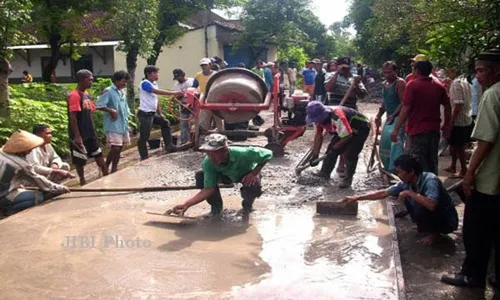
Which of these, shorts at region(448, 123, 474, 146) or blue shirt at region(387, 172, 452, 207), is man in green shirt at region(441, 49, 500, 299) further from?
shorts at region(448, 123, 474, 146)

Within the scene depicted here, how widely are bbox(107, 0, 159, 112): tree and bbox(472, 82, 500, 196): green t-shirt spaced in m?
10.5

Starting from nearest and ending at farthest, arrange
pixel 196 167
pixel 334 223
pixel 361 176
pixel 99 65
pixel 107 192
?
pixel 334 223 < pixel 107 192 < pixel 361 176 < pixel 196 167 < pixel 99 65

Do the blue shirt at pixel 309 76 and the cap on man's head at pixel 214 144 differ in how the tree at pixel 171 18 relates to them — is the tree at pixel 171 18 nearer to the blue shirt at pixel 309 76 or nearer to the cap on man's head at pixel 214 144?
the blue shirt at pixel 309 76

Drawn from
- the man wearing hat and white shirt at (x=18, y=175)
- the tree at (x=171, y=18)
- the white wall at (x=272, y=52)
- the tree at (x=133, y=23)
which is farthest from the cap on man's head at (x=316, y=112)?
the white wall at (x=272, y=52)

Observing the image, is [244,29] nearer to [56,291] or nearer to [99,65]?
[99,65]

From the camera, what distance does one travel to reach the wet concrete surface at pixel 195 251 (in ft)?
12.1

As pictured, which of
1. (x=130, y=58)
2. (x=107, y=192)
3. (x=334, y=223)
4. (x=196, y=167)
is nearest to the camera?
(x=334, y=223)

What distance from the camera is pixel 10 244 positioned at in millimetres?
4711

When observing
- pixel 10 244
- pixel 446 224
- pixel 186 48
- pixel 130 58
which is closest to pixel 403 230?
pixel 446 224

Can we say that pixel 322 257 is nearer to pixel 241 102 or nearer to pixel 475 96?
pixel 475 96

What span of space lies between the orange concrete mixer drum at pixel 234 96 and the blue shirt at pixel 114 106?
1.61m

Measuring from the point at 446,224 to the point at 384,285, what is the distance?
1384 millimetres

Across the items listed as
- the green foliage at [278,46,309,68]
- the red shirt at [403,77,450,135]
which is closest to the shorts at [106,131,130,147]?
the red shirt at [403,77,450,135]

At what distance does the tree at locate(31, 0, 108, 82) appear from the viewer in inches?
543
